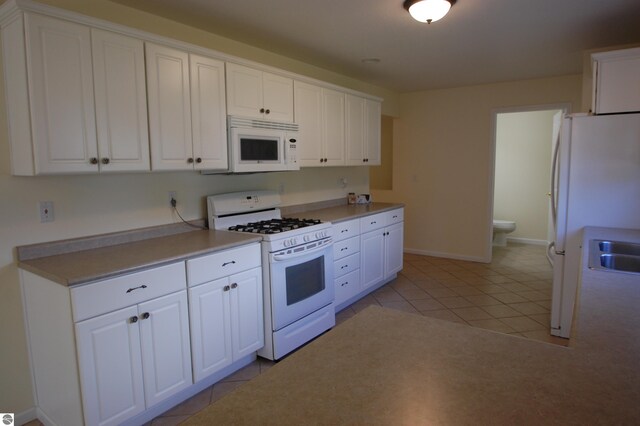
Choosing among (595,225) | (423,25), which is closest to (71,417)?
(423,25)

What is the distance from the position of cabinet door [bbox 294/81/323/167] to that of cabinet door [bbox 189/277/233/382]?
1.55 metres

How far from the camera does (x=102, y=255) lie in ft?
7.36

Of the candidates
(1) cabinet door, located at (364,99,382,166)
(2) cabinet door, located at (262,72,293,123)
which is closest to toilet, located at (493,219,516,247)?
(1) cabinet door, located at (364,99,382,166)

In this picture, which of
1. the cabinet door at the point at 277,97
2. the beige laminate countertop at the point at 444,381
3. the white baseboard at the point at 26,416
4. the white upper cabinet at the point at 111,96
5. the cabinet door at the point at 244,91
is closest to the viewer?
the beige laminate countertop at the point at 444,381

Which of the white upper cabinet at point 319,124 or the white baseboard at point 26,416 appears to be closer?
the white baseboard at point 26,416

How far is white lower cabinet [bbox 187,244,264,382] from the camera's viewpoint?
2.34 meters

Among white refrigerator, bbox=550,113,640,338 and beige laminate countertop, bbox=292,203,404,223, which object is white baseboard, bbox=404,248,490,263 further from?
white refrigerator, bbox=550,113,640,338

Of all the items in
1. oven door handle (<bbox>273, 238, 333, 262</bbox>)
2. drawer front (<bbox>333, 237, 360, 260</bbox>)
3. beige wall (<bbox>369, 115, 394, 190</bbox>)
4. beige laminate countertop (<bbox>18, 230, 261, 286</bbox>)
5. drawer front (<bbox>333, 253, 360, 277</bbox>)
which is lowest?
drawer front (<bbox>333, 253, 360, 277</bbox>)

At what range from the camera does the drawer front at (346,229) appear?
11.7 feet

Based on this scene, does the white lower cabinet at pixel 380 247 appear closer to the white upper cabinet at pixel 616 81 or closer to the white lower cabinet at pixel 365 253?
the white lower cabinet at pixel 365 253

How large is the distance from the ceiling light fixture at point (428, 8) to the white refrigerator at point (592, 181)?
134cm

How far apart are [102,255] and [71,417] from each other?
2.70 feet

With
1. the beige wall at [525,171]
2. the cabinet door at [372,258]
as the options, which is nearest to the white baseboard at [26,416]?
the cabinet door at [372,258]

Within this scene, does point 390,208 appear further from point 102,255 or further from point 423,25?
point 102,255
